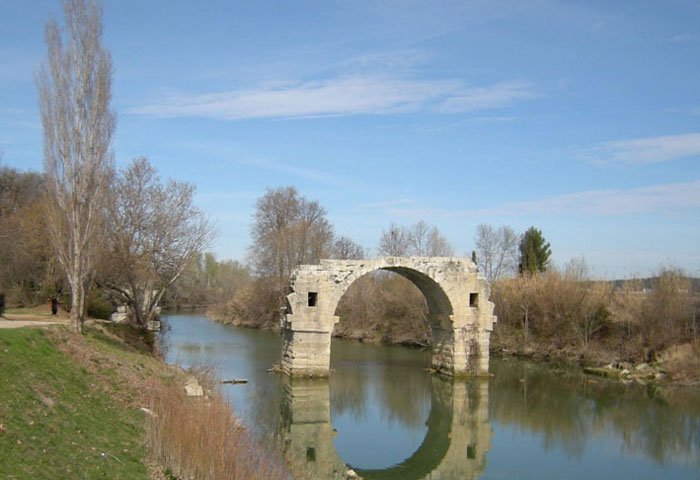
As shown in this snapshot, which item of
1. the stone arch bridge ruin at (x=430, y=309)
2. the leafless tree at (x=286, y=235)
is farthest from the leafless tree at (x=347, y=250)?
the stone arch bridge ruin at (x=430, y=309)

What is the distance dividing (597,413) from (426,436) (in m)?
5.74

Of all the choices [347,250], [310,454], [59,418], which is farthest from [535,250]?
[59,418]

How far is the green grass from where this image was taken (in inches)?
287

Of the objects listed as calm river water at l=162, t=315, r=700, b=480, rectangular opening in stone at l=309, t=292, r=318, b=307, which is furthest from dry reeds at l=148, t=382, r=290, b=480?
rectangular opening in stone at l=309, t=292, r=318, b=307

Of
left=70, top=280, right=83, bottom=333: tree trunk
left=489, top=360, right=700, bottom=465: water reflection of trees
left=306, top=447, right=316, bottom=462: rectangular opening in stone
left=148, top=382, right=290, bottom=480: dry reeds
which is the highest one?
left=70, top=280, right=83, bottom=333: tree trunk

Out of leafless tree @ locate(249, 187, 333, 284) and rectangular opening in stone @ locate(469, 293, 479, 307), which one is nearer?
rectangular opening in stone @ locate(469, 293, 479, 307)

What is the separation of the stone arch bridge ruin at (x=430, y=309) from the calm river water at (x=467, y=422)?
790mm

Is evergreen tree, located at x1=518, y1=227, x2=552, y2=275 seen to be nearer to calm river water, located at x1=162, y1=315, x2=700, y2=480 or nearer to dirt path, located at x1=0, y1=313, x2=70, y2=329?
calm river water, located at x1=162, y1=315, x2=700, y2=480

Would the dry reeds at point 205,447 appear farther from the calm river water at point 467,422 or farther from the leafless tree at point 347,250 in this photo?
the leafless tree at point 347,250

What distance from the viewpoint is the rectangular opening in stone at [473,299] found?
77.7 ft

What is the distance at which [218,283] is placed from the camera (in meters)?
71.8

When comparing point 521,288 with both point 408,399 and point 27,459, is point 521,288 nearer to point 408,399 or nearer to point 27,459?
point 408,399

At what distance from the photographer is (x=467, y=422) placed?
58.2 ft

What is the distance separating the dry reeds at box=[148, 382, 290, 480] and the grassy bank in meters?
0.01
